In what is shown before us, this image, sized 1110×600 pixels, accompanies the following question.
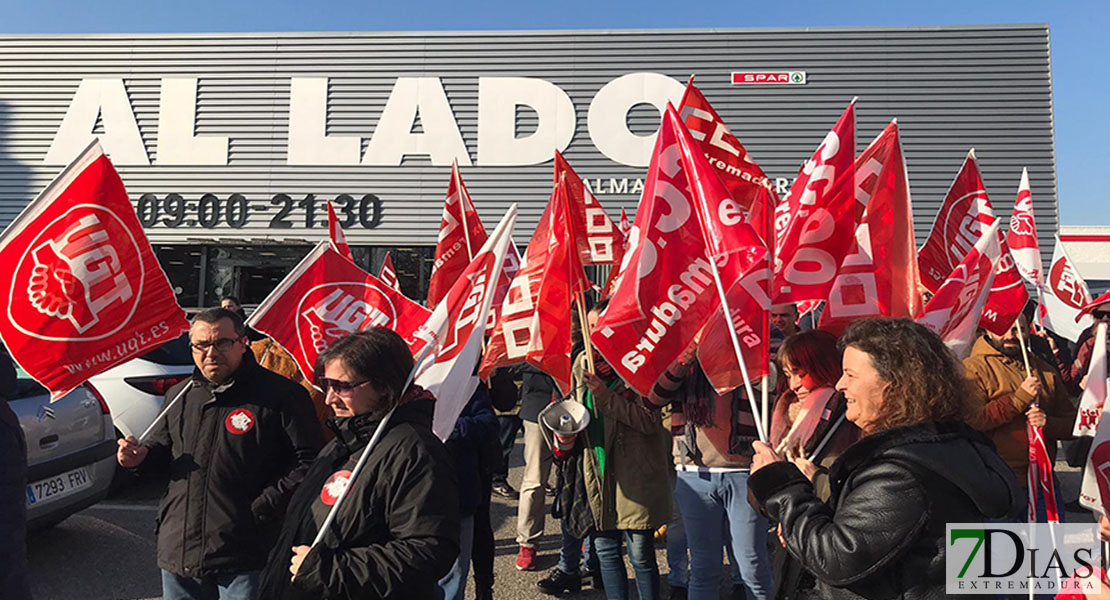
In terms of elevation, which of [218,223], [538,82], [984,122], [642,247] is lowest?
[642,247]

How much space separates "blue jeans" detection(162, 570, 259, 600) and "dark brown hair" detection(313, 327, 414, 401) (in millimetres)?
1081

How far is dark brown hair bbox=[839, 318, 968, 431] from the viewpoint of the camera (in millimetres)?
1943

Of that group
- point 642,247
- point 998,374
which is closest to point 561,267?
point 642,247

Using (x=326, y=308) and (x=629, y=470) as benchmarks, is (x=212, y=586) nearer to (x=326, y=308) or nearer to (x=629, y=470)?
(x=326, y=308)

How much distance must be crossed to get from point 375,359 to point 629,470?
2050 mm

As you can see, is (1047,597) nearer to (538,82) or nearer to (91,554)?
(91,554)

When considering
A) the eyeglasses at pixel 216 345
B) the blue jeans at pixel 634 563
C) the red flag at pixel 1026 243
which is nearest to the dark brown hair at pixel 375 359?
the eyeglasses at pixel 216 345

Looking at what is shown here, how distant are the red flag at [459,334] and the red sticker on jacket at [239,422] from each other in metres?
0.75

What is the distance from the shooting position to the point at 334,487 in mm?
2215

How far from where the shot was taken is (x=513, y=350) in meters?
3.94

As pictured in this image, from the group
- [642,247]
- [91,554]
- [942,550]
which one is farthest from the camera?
[91,554]

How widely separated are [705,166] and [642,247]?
0.45 m

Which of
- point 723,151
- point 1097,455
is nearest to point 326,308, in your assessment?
point 723,151

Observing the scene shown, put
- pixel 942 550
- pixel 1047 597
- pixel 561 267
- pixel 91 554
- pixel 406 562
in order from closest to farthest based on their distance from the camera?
pixel 942 550, pixel 406 562, pixel 1047 597, pixel 561 267, pixel 91 554
